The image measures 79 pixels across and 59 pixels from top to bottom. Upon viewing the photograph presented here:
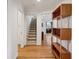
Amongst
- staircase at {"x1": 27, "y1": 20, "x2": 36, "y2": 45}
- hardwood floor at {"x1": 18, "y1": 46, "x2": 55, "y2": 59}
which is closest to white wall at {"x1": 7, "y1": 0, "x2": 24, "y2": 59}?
hardwood floor at {"x1": 18, "y1": 46, "x2": 55, "y2": 59}

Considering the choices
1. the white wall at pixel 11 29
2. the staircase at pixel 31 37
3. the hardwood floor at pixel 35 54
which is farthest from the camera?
the staircase at pixel 31 37

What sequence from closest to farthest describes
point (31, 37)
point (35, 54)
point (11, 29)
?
1. point (11, 29)
2. point (35, 54)
3. point (31, 37)

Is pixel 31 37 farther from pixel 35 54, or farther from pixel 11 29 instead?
pixel 11 29

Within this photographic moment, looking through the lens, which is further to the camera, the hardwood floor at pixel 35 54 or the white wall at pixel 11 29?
the hardwood floor at pixel 35 54

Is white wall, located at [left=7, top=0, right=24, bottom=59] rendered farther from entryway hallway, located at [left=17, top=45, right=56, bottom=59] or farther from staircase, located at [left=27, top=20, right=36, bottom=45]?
staircase, located at [left=27, top=20, right=36, bottom=45]

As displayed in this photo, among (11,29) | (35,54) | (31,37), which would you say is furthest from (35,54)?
(31,37)

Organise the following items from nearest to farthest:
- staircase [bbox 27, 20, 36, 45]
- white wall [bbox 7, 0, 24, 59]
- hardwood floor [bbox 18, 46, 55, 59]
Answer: white wall [bbox 7, 0, 24, 59], hardwood floor [bbox 18, 46, 55, 59], staircase [bbox 27, 20, 36, 45]

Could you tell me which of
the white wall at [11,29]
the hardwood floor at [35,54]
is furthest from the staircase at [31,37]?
the white wall at [11,29]

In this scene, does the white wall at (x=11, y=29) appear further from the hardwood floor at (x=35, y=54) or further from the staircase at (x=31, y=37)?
the staircase at (x=31, y=37)

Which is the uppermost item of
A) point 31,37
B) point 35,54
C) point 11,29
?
point 11,29

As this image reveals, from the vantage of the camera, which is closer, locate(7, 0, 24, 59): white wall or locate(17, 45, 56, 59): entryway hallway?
locate(7, 0, 24, 59): white wall
